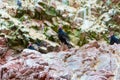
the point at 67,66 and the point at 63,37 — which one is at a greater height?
the point at 63,37

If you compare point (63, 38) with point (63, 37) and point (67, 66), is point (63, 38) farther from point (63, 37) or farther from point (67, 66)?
point (67, 66)

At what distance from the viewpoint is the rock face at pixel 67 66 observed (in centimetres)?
1191

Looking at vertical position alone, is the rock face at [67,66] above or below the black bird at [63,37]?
below

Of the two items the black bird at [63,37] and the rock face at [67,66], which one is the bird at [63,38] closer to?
the black bird at [63,37]

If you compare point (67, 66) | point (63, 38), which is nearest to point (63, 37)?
point (63, 38)

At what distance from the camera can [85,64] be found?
13023 millimetres

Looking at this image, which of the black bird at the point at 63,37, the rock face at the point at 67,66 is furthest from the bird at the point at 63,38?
the rock face at the point at 67,66

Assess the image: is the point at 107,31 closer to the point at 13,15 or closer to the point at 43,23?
the point at 43,23

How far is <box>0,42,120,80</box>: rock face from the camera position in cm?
1191

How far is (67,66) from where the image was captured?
13.1m

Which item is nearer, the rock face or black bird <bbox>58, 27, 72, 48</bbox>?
the rock face

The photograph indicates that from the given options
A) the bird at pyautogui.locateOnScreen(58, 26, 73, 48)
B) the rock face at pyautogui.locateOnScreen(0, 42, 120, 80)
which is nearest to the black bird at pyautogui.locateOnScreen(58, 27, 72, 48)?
the bird at pyautogui.locateOnScreen(58, 26, 73, 48)

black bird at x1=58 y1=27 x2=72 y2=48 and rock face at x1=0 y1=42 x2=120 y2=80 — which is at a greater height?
black bird at x1=58 y1=27 x2=72 y2=48

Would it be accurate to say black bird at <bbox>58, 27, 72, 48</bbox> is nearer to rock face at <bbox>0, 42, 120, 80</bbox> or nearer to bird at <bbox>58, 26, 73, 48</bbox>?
bird at <bbox>58, 26, 73, 48</bbox>
